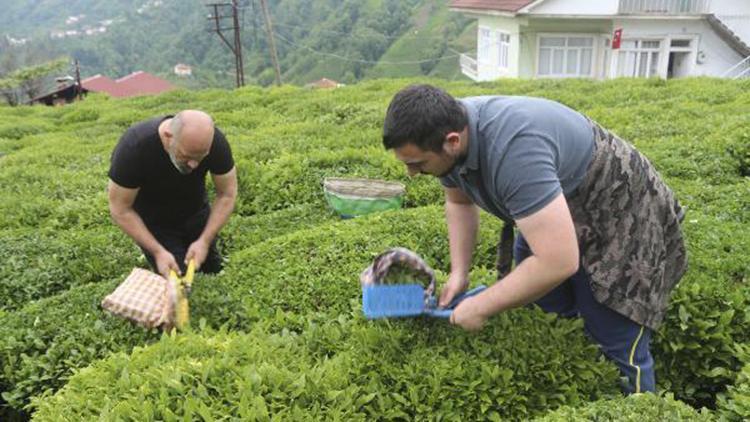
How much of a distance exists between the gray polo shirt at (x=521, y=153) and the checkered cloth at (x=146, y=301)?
6.00 ft

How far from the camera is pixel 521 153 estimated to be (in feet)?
7.33

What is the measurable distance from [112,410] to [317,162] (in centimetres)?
527

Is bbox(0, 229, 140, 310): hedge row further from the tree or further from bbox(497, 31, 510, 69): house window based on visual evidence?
the tree

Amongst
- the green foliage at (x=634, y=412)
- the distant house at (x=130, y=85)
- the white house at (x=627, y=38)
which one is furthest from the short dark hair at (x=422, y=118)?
the distant house at (x=130, y=85)

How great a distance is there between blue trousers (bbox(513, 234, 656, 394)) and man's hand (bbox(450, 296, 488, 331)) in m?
0.54

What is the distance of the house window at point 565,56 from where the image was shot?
2334 centimetres

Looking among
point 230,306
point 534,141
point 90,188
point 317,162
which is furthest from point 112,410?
point 90,188

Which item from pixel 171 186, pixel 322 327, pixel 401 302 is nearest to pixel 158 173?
pixel 171 186

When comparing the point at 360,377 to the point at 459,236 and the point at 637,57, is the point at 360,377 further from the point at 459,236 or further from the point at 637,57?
the point at 637,57

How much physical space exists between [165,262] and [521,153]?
8.11 feet

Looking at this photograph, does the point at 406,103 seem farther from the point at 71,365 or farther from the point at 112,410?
the point at 71,365

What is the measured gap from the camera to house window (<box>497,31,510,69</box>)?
24139 mm

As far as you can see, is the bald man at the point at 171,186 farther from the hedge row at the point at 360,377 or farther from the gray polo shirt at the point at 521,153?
the gray polo shirt at the point at 521,153

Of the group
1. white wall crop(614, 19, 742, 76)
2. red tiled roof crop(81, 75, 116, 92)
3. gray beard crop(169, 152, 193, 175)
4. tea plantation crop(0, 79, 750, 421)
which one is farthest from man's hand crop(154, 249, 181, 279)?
red tiled roof crop(81, 75, 116, 92)
